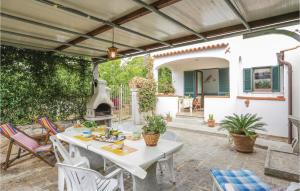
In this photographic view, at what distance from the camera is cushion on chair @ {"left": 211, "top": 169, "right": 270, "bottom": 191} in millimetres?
1936

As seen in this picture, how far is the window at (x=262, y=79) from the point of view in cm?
660

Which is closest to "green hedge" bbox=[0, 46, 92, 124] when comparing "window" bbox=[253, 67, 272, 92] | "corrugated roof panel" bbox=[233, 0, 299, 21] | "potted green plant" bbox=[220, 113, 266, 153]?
"potted green plant" bbox=[220, 113, 266, 153]

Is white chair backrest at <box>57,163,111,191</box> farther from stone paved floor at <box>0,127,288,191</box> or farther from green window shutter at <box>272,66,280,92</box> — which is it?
green window shutter at <box>272,66,280,92</box>

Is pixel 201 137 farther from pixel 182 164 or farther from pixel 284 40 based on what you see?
pixel 284 40

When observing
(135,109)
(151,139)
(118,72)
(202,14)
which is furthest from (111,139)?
(118,72)

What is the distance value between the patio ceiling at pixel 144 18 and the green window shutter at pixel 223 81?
5.48 metres

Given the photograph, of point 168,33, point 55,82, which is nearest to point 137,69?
point 55,82

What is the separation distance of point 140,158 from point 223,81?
8236mm

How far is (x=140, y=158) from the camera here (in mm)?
2076

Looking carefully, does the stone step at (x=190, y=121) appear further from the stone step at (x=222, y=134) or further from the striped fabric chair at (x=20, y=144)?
the striped fabric chair at (x=20, y=144)

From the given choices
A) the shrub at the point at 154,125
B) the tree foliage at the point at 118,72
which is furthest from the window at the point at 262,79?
the tree foliage at the point at 118,72

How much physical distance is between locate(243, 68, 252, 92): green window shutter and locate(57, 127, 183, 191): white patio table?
228 inches

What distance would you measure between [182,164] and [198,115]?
4758 millimetres

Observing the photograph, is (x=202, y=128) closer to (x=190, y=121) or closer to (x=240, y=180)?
(x=190, y=121)
